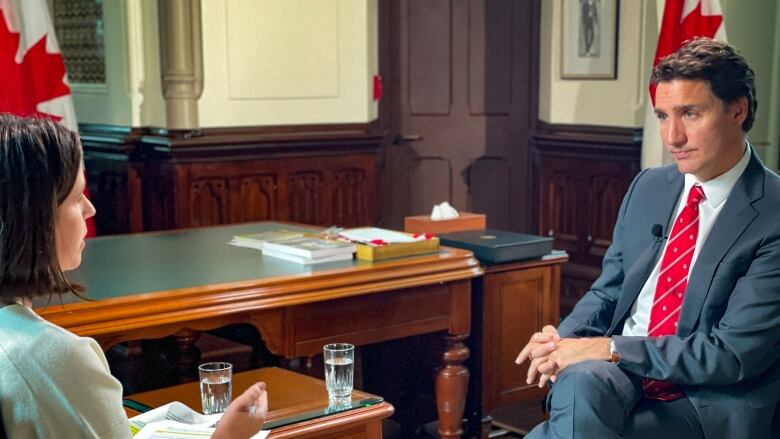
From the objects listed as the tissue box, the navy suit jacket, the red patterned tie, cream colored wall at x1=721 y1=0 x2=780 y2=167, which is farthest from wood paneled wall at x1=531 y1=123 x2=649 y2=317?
the navy suit jacket

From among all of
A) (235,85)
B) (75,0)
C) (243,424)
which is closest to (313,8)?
(235,85)

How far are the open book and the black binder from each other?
56.1 inches

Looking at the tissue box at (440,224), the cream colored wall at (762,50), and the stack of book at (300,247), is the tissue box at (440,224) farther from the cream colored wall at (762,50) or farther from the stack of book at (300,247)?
the cream colored wall at (762,50)

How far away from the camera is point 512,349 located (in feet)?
11.3

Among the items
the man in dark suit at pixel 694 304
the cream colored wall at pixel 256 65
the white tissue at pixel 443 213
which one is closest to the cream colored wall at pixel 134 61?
the cream colored wall at pixel 256 65

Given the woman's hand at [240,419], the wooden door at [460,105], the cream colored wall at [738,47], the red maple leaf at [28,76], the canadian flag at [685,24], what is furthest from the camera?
the wooden door at [460,105]

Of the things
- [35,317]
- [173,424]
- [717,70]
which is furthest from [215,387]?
[717,70]

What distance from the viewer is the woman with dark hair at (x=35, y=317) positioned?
1.41 m

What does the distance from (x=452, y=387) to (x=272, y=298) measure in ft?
2.52

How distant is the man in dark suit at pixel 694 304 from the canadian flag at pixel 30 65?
3.01 m

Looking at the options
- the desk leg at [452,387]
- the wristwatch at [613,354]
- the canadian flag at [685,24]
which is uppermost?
the canadian flag at [685,24]

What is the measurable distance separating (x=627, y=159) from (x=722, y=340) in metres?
3.18

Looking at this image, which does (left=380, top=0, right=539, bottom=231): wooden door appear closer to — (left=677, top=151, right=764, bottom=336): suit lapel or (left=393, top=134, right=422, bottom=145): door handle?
(left=393, top=134, right=422, bottom=145): door handle

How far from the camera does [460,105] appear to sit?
6.05m
